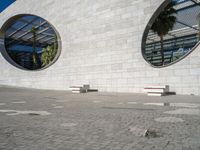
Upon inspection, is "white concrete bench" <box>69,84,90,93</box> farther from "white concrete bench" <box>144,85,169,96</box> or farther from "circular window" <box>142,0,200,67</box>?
"white concrete bench" <box>144,85,169,96</box>

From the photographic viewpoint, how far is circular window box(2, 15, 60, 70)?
2927 cm

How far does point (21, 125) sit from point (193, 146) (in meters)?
3.79

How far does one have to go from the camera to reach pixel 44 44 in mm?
45969

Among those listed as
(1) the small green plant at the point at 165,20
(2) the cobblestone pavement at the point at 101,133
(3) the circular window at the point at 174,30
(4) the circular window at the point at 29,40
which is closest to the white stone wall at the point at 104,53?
(3) the circular window at the point at 174,30

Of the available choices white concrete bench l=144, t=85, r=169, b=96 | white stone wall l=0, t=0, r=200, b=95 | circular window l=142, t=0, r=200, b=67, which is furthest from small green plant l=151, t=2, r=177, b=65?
white concrete bench l=144, t=85, r=169, b=96

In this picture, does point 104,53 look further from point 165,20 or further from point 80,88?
point 165,20

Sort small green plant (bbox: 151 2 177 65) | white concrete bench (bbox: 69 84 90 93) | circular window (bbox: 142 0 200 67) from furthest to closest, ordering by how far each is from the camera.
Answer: circular window (bbox: 142 0 200 67), small green plant (bbox: 151 2 177 65), white concrete bench (bbox: 69 84 90 93)

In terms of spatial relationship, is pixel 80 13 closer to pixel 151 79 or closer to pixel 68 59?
pixel 68 59

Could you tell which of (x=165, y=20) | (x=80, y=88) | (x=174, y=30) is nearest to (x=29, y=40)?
(x=174, y=30)

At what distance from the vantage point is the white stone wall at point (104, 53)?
13.5m

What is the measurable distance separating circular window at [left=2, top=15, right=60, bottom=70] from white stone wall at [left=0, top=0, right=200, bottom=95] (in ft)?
15.4

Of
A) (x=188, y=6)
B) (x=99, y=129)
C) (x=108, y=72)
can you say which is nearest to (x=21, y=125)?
(x=99, y=129)

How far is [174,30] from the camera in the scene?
32406 millimetres

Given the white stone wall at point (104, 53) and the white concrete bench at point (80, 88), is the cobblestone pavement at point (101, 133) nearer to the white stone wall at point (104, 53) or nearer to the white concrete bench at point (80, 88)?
the white stone wall at point (104, 53)
